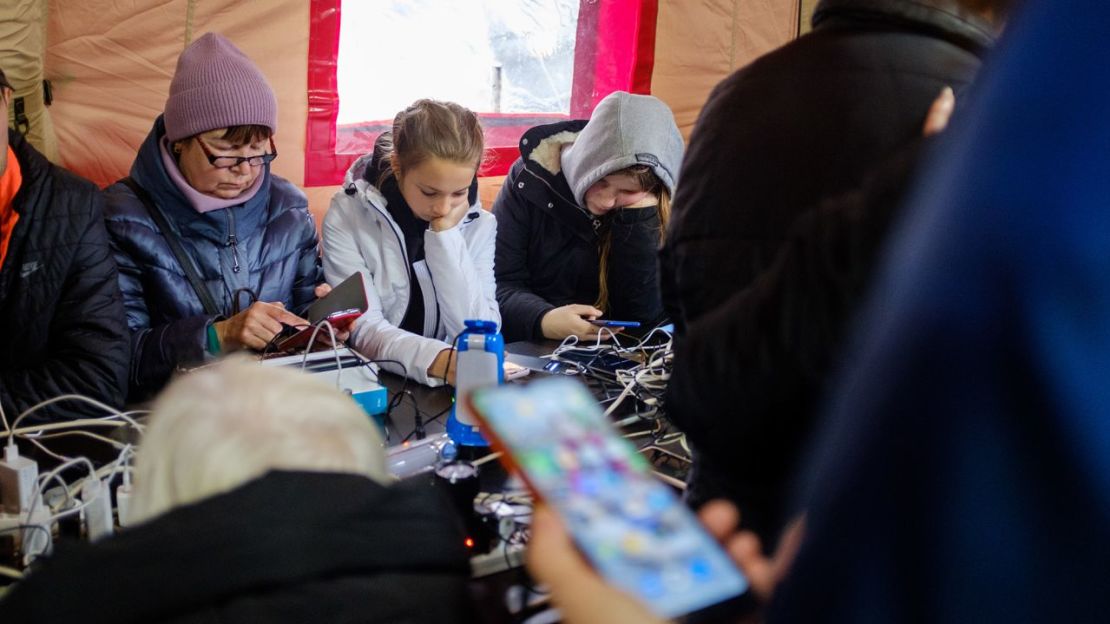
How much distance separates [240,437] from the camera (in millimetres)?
858

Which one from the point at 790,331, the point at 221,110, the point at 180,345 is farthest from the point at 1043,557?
the point at 221,110

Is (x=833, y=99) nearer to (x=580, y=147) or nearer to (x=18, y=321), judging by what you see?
(x=18, y=321)

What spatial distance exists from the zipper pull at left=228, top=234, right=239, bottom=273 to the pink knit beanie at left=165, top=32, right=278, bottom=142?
0.28 m

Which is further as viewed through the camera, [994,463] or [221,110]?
[221,110]

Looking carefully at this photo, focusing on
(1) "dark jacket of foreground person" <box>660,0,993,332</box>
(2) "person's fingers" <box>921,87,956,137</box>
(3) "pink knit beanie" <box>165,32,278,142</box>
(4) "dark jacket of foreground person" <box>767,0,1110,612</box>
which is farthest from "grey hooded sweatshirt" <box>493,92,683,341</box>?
(4) "dark jacket of foreground person" <box>767,0,1110,612</box>

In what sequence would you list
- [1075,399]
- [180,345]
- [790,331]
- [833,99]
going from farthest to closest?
1. [180,345]
2. [833,99]
3. [790,331]
4. [1075,399]

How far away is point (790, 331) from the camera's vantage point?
2.44 ft

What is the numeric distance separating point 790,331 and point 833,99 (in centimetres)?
29

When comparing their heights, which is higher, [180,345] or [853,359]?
[853,359]

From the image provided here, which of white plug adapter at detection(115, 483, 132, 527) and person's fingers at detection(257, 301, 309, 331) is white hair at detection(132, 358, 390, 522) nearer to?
white plug adapter at detection(115, 483, 132, 527)

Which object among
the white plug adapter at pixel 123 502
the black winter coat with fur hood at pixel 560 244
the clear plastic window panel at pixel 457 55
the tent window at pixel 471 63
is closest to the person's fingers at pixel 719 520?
the white plug adapter at pixel 123 502

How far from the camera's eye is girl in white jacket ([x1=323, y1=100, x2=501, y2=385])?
2.34m

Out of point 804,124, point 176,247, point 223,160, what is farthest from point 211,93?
point 804,124

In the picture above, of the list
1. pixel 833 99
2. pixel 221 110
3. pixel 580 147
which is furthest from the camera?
pixel 580 147
